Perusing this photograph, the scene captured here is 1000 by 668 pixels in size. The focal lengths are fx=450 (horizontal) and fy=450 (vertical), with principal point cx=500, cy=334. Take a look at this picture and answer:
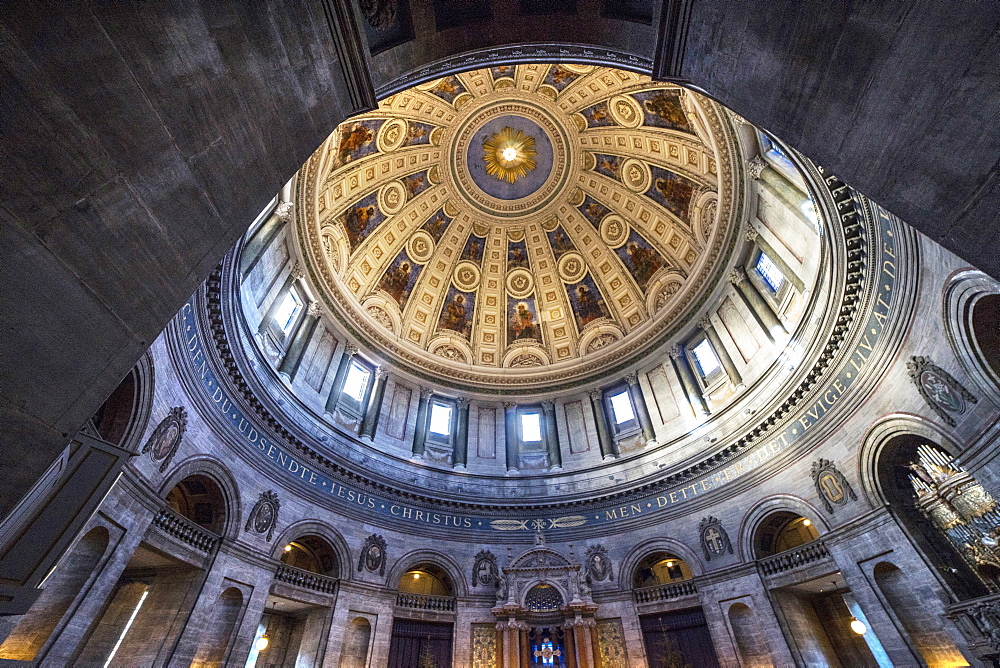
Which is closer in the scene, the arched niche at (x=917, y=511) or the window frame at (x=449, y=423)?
the arched niche at (x=917, y=511)

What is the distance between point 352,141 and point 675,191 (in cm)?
1704

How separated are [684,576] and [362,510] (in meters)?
12.9

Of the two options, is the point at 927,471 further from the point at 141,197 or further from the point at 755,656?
the point at 141,197

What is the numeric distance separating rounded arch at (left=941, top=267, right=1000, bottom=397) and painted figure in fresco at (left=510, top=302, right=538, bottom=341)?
20.1 metres

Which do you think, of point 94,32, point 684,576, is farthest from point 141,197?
point 684,576

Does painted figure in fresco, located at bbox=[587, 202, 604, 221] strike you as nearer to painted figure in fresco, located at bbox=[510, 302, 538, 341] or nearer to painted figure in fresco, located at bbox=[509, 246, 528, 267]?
painted figure in fresco, located at bbox=[509, 246, 528, 267]

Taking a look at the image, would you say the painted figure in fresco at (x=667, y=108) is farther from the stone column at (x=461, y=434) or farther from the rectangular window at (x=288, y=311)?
the rectangular window at (x=288, y=311)

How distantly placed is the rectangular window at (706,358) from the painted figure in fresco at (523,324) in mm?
9907

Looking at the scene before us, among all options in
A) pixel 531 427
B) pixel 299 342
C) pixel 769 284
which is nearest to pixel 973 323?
pixel 769 284

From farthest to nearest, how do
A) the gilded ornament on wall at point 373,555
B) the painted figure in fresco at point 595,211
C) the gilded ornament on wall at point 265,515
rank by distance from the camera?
the painted figure in fresco at point 595,211, the gilded ornament on wall at point 373,555, the gilded ornament on wall at point 265,515

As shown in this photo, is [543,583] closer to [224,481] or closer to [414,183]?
[224,481]

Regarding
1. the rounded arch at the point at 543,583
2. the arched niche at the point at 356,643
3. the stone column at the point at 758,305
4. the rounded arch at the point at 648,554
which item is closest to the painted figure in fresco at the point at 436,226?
the stone column at the point at 758,305

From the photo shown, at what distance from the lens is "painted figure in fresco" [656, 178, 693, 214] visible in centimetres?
2359

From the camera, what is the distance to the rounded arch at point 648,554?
16.7 m
